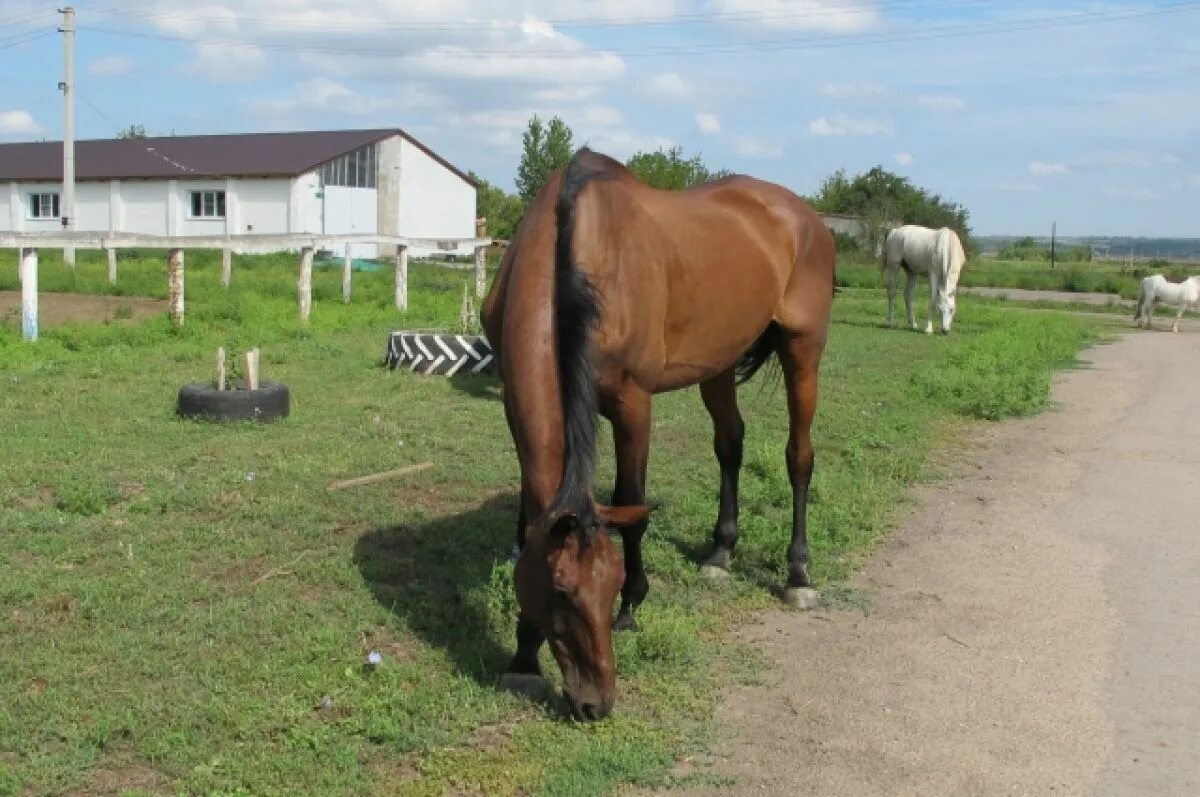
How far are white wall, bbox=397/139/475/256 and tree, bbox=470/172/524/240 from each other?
698cm

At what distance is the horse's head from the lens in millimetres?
3445

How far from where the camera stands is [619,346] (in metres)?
4.09

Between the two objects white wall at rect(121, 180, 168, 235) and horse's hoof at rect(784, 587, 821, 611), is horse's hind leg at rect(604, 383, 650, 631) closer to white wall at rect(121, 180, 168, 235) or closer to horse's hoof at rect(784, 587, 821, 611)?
horse's hoof at rect(784, 587, 821, 611)

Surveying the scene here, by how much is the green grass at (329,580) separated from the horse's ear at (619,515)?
68 centimetres

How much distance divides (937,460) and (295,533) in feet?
16.2

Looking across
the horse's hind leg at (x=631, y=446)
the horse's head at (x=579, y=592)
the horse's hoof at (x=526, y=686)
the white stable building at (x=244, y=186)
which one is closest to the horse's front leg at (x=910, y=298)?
the horse's hind leg at (x=631, y=446)

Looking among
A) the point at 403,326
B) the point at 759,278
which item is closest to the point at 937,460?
the point at 759,278

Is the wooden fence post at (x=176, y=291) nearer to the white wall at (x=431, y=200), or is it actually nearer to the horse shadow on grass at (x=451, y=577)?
the horse shadow on grass at (x=451, y=577)

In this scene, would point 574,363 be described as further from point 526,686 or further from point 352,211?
point 352,211

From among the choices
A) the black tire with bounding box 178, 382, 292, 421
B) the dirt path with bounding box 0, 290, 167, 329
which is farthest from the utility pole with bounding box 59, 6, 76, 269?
the black tire with bounding box 178, 382, 292, 421

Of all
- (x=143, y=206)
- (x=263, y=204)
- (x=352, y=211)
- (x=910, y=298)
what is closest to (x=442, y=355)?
(x=910, y=298)

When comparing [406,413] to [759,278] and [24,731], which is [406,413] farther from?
[24,731]

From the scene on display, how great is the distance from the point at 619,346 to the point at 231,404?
457 cm

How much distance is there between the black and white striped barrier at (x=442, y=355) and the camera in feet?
34.3
